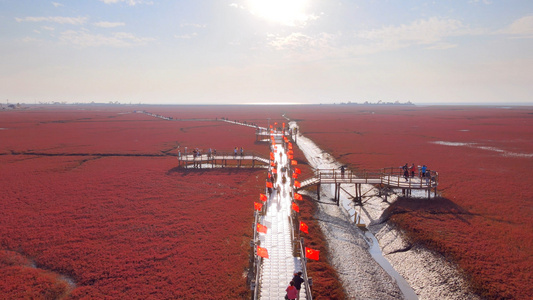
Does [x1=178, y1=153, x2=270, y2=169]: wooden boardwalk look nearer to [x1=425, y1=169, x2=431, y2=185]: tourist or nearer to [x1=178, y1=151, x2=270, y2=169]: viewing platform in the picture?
[x1=178, y1=151, x2=270, y2=169]: viewing platform

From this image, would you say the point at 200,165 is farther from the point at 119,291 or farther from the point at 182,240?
the point at 119,291

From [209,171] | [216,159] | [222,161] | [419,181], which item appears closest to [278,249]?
[419,181]

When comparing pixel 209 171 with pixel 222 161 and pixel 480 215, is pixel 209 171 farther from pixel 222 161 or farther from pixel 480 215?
pixel 480 215

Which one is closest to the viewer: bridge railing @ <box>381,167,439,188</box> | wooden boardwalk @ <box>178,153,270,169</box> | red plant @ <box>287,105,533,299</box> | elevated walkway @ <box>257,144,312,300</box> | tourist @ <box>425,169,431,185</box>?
elevated walkway @ <box>257,144,312,300</box>

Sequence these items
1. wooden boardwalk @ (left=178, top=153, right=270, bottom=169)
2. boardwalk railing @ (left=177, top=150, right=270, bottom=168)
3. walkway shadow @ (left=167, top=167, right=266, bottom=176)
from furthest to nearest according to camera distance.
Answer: wooden boardwalk @ (left=178, top=153, right=270, bottom=169) → boardwalk railing @ (left=177, top=150, right=270, bottom=168) → walkway shadow @ (left=167, top=167, right=266, bottom=176)

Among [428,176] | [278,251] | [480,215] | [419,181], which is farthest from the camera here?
[419,181]

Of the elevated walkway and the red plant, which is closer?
the elevated walkway

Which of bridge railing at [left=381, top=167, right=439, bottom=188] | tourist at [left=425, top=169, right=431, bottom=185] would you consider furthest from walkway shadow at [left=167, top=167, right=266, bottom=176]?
tourist at [left=425, top=169, right=431, bottom=185]

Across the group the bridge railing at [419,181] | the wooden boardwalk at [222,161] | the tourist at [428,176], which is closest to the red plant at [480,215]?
the bridge railing at [419,181]

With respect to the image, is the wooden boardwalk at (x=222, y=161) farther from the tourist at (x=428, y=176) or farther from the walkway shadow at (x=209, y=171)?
the tourist at (x=428, y=176)

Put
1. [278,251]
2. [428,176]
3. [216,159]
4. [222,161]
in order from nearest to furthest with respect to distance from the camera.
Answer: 1. [278,251]
2. [428,176]
3. [216,159]
4. [222,161]

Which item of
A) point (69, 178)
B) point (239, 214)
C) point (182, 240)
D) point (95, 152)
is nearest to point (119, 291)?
point (182, 240)
